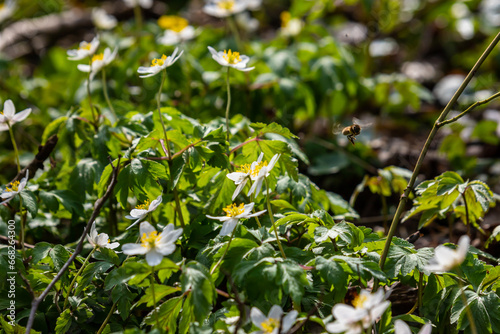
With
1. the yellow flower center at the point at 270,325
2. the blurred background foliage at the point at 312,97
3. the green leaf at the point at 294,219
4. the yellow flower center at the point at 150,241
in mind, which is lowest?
the blurred background foliage at the point at 312,97

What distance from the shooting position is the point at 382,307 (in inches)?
51.6

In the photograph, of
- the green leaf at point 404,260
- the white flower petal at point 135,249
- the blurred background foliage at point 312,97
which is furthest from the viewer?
the blurred background foliage at point 312,97

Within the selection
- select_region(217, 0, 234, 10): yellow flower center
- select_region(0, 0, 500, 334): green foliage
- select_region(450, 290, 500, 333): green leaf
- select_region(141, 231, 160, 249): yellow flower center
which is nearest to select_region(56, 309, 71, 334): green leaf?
select_region(0, 0, 500, 334): green foliage

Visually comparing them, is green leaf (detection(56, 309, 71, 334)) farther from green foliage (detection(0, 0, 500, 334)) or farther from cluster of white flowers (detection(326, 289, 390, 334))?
cluster of white flowers (detection(326, 289, 390, 334))

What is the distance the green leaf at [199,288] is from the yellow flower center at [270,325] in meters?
0.18

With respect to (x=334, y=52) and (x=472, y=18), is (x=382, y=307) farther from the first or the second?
(x=472, y=18)

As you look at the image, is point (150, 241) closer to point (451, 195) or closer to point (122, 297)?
point (122, 297)

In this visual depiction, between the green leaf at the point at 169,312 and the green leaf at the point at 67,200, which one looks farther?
the green leaf at the point at 67,200

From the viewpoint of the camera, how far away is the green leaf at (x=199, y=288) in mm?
1521

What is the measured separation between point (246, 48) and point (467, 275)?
8.42ft

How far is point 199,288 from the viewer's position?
154 centimetres

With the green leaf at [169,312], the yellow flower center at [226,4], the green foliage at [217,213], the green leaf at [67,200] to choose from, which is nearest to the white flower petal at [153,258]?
the green foliage at [217,213]

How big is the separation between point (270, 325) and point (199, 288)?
24cm

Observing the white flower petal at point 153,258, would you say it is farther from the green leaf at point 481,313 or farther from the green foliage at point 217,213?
Answer: the green leaf at point 481,313
